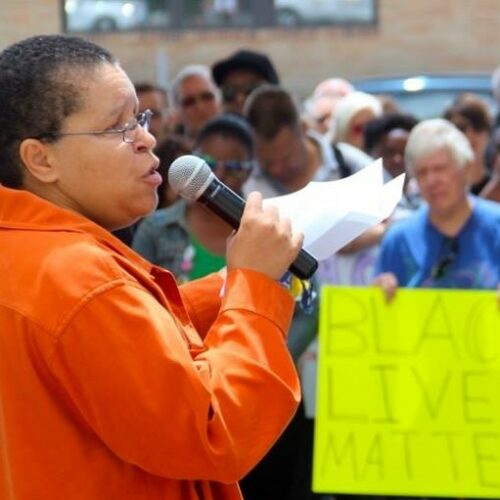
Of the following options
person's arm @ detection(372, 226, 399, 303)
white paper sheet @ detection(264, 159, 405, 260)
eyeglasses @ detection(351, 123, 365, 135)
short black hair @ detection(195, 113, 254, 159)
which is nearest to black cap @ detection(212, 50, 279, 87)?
eyeglasses @ detection(351, 123, 365, 135)

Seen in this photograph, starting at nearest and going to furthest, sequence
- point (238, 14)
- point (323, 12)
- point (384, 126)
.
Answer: point (384, 126) < point (238, 14) < point (323, 12)

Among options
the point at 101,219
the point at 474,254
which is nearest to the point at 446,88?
the point at 474,254

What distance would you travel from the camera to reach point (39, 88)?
7.61 ft

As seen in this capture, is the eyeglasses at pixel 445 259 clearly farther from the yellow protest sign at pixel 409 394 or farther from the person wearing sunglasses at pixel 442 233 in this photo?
the yellow protest sign at pixel 409 394

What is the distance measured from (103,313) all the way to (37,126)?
35cm

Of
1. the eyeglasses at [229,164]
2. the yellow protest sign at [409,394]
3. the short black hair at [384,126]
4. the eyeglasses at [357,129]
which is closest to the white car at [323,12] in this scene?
the eyeglasses at [357,129]

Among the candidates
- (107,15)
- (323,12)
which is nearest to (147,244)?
(107,15)

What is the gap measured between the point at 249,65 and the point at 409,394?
292 cm

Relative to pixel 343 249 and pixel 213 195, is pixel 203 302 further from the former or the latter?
pixel 343 249

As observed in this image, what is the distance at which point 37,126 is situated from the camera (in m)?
2.33

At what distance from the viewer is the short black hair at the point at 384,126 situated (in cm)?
721

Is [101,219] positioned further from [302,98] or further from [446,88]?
[302,98]

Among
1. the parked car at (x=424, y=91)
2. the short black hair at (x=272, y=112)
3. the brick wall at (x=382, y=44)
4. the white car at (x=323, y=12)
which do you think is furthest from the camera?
the white car at (x=323, y=12)

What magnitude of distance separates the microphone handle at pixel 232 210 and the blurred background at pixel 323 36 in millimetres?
17486
